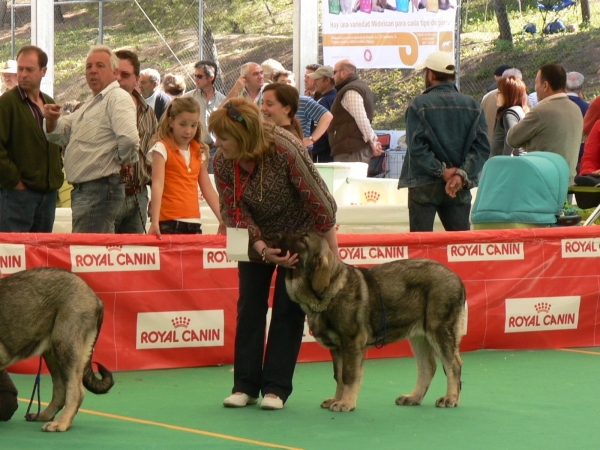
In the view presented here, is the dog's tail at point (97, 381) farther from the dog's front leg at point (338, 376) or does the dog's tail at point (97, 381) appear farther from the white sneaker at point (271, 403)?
the dog's front leg at point (338, 376)

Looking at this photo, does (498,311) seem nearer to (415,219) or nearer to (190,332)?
(415,219)

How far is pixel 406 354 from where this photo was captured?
7652 mm

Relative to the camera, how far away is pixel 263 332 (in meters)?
5.88

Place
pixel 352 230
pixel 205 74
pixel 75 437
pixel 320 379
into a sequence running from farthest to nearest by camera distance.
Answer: pixel 205 74
pixel 352 230
pixel 320 379
pixel 75 437

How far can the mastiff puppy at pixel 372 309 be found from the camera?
5.58 metres

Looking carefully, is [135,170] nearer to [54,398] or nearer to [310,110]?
[54,398]

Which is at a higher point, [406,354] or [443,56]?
[443,56]

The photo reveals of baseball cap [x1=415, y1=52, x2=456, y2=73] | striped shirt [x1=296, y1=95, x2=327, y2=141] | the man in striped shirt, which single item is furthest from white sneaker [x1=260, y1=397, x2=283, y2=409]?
striped shirt [x1=296, y1=95, x2=327, y2=141]

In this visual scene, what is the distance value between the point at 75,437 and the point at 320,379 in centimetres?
216

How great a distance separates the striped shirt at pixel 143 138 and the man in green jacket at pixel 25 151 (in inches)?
22.0

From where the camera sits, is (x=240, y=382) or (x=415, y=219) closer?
(x=240, y=382)

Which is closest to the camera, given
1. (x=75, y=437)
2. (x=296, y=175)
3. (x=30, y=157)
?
(x=75, y=437)

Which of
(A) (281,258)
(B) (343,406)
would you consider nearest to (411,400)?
(B) (343,406)

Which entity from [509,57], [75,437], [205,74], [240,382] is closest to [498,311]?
[240,382]
